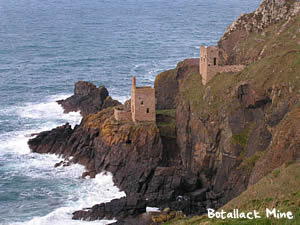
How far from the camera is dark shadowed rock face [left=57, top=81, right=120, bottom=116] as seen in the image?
332 ft

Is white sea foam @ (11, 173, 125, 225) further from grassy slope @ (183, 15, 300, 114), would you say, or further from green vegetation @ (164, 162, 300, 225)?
green vegetation @ (164, 162, 300, 225)

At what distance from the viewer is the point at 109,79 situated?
13338 cm

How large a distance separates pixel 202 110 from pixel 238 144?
916 centimetres

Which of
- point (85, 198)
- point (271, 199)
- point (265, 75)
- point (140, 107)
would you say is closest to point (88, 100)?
point (140, 107)

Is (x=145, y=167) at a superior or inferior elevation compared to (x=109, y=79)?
inferior

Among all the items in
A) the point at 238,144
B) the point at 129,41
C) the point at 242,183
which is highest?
the point at 129,41

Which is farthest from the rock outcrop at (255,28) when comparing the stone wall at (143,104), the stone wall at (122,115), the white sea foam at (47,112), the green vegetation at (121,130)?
the white sea foam at (47,112)

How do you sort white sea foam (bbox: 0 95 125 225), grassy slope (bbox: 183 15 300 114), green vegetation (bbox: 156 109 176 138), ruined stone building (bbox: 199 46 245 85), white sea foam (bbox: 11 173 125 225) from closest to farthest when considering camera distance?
1. white sea foam (bbox: 11 173 125 225)
2. white sea foam (bbox: 0 95 125 225)
3. grassy slope (bbox: 183 15 300 114)
4. ruined stone building (bbox: 199 46 245 85)
5. green vegetation (bbox: 156 109 176 138)

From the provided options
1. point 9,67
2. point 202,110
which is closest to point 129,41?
point 9,67

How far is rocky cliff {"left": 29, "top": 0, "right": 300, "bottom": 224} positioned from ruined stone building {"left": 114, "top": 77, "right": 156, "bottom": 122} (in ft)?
4.76

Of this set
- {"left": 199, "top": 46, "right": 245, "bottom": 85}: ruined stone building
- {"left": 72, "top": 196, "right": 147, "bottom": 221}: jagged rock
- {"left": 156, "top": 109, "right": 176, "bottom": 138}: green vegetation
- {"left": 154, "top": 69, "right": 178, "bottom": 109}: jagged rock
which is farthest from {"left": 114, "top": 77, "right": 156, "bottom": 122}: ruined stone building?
{"left": 72, "top": 196, "right": 147, "bottom": 221}: jagged rock

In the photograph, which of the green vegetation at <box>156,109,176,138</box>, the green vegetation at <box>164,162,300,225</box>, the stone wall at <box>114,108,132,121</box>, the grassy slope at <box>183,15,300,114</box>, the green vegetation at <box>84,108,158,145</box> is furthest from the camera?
the green vegetation at <box>156,109,176,138</box>

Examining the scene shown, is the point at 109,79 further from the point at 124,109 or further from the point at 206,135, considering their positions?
the point at 206,135

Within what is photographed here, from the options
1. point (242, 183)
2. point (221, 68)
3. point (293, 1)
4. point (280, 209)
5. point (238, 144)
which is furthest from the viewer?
point (293, 1)
